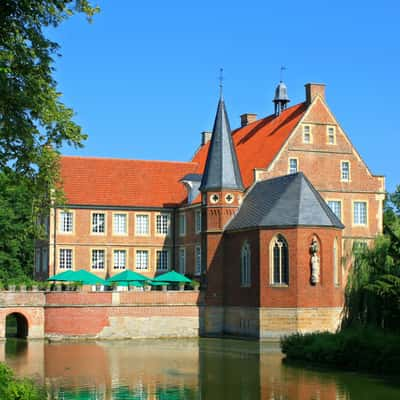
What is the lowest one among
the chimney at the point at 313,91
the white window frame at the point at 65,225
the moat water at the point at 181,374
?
the moat water at the point at 181,374

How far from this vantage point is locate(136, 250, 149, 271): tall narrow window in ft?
163

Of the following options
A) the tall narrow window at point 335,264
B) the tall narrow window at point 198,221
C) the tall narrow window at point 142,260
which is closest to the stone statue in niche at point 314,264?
the tall narrow window at point 335,264

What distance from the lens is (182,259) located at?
49.5 metres

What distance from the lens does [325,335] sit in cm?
3041

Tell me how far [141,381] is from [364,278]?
1504cm

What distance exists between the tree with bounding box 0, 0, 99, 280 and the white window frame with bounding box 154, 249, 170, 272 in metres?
28.4

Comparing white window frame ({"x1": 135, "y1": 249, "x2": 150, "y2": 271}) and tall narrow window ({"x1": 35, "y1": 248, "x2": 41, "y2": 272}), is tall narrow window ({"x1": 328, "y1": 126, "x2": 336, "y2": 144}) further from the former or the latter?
tall narrow window ({"x1": 35, "y1": 248, "x2": 41, "y2": 272})

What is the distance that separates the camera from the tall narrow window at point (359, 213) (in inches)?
1848

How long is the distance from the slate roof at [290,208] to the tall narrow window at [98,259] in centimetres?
1035

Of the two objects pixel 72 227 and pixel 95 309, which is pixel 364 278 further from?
pixel 72 227

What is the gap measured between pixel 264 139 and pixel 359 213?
268 inches

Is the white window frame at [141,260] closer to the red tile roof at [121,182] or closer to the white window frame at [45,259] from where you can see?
the red tile roof at [121,182]

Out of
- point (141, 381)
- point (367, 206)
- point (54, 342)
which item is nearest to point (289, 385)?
point (141, 381)

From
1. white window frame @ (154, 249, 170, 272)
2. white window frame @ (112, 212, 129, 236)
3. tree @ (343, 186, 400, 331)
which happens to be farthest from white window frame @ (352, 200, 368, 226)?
white window frame @ (112, 212, 129, 236)
